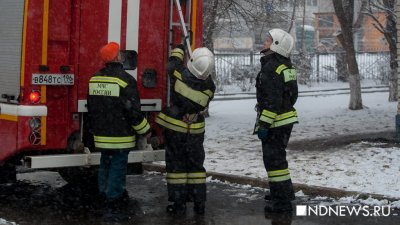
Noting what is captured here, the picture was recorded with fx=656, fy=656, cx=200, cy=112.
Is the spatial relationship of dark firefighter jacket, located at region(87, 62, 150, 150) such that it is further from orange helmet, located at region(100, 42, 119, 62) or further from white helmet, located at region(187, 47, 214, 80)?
white helmet, located at region(187, 47, 214, 80)

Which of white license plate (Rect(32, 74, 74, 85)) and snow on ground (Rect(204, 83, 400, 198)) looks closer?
white license plate (Rect(32, 74, 74, 85))

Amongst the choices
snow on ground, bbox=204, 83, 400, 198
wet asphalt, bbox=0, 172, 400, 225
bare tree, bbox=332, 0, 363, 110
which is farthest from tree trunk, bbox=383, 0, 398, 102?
wet asphalt, bbox=0, 172, 400, 225

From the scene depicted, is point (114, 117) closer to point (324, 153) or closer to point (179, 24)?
point (179, 24)

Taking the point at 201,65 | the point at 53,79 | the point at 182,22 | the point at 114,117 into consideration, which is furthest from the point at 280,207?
the point at 53,79

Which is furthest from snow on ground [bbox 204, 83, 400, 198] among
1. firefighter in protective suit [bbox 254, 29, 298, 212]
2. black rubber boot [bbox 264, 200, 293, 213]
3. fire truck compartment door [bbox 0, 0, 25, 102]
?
fire truck compartment door [bbox 0, 0, 25, 102]

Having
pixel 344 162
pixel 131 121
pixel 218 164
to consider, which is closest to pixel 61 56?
pixel 131 121

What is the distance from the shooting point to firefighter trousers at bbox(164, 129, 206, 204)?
23.0 ft

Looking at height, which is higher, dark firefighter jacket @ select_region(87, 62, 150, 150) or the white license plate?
the white license plate

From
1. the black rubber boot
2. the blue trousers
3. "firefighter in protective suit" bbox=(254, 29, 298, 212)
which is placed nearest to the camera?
the blue trousers

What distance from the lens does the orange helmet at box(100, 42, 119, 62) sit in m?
6.66

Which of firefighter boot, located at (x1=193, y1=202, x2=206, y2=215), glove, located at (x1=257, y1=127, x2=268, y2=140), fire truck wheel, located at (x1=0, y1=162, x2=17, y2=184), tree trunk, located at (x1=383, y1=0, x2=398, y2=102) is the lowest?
firefighter boot, located at (x1=193, y1=202, x2=206, y2=215)

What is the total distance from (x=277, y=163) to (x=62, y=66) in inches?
98.1

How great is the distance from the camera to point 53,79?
6.82 m

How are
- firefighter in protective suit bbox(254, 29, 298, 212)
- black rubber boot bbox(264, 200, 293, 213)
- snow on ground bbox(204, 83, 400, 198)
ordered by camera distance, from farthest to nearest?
snow on ground bbox(204, 83, 400, 198)
black rubber boot bbox(264, 200, 293, 213)
firefighter in protective suit bbox(254, 29, 298, 212)
